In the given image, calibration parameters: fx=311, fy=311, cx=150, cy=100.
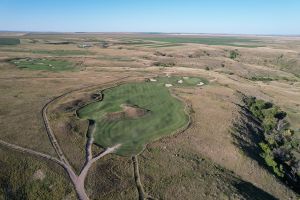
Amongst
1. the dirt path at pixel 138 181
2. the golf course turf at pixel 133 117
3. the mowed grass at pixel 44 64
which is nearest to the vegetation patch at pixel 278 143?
the golf course turf at pixel 133 117

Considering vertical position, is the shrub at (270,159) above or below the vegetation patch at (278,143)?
above

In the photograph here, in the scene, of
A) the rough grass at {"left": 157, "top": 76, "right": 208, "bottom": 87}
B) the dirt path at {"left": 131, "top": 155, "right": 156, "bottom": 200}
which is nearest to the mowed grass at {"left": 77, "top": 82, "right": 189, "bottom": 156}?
the dirt path at {"left": 131, "top": 155, "right": 156, "bottom": 200}

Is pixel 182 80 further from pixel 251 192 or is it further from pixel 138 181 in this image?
pixel 138 181

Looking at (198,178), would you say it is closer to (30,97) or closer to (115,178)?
(115,178)

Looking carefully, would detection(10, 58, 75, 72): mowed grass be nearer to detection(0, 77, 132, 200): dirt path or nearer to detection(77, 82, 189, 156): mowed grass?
detection(77, 82, 189, 156): mowed grass

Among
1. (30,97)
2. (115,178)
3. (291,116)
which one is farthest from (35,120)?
(291,116)

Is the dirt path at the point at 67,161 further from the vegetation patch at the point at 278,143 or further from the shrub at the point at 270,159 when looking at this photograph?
the vegetation patch at the point at 278,143

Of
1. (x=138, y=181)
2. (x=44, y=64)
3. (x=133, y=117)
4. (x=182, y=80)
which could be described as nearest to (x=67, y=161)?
(x=138, y=181)

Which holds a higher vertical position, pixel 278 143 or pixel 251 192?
pixel 251 192
